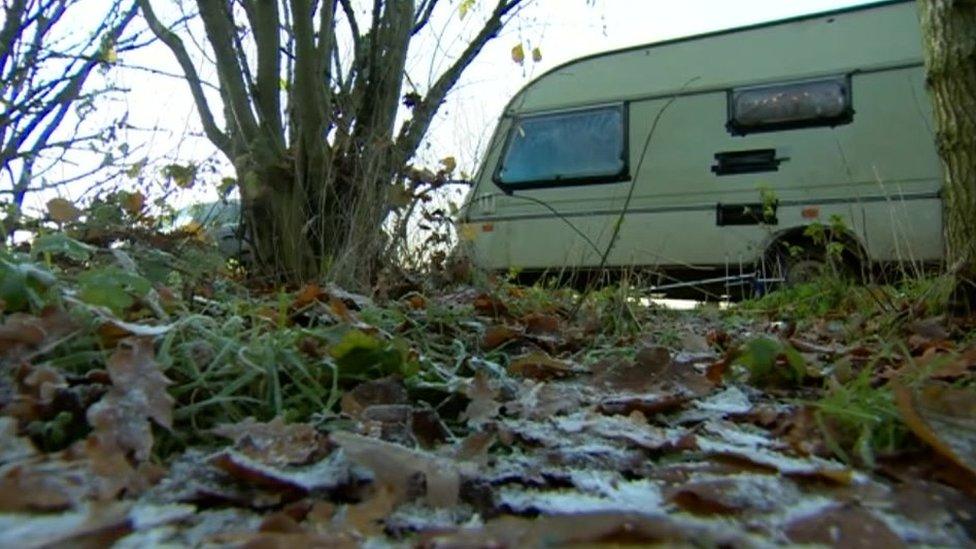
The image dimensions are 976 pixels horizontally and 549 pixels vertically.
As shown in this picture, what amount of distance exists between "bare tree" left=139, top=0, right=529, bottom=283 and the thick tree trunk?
219 cm

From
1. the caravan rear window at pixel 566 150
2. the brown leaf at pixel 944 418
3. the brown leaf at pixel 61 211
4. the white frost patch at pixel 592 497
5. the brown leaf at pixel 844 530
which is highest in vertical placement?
the caravan rear window at pixel 566 150

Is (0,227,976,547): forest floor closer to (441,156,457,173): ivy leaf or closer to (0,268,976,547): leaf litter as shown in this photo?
(0,268,976,547): leaf litter

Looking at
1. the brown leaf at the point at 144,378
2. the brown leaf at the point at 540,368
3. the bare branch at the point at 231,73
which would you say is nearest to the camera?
the brown leaf at the point at 144,378

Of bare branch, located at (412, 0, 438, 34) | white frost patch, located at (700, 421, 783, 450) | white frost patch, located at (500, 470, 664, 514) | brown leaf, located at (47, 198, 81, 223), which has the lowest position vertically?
white frost patch, located at (700, 421, 783, 450)

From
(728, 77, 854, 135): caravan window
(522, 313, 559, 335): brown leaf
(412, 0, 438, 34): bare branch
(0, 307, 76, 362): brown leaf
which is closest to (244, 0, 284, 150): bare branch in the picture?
(412, 0, 438, 34): bare branch

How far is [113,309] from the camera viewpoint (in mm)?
1482

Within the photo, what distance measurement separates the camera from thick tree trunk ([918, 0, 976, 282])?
8.79 ft

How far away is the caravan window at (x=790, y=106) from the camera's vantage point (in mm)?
6352

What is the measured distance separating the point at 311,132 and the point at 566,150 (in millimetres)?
4195

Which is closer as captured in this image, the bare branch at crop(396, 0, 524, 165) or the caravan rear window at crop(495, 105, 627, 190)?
the bare branch at crop(396, 0, 524, 165)

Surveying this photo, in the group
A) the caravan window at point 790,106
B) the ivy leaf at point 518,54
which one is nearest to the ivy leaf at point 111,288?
the ivy leaf at point 518,54

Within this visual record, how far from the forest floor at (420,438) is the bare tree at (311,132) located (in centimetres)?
146

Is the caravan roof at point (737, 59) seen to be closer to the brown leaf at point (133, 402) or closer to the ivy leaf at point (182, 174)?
the ivy leaf at point (182, 174)

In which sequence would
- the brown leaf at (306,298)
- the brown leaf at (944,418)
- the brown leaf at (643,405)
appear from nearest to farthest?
the brown leaf at (944,418), the brown leaf at (643,405), the brown leaf at (306,298)
